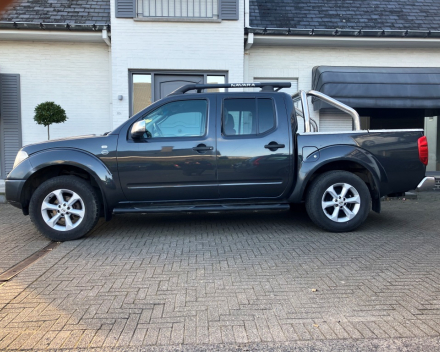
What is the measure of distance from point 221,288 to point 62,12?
8.72 m

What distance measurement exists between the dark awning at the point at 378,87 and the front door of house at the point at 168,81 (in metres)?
3.07

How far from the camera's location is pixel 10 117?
969cm

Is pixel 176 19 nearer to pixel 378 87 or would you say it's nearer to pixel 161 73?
pixel 161 73

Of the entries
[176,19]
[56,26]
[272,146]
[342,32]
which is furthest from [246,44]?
[272,146]

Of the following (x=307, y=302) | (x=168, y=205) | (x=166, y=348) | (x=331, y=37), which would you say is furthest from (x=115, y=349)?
(x=331, y=37)

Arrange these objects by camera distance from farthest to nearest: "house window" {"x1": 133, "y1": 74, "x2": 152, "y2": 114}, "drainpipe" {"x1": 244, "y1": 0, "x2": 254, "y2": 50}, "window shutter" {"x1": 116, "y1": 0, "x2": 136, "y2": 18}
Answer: "house window" {"x1": 133, "y1": 74, "x2": 152, "y2": 114}, "drainpipe" {"x1": 244, "y1": 0, "x2": 254, "y2": 50}, "window shutter" {"x1": 116, "y1": 0, "x2": 136, "y2": 18}

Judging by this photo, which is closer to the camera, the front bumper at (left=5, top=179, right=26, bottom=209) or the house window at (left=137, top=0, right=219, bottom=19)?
the front bumper at (left=5, top=179, right=26, bottom=209)

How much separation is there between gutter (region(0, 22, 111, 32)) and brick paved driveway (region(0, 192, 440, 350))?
17.5ft

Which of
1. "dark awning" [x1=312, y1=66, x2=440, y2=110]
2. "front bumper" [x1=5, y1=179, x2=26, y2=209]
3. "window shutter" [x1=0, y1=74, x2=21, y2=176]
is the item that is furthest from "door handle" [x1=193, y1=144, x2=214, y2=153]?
"window shutter" [x1=0, y1=74, x2=21, y2=176]

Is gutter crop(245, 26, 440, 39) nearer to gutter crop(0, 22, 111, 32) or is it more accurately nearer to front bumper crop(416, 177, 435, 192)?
gutter crop(0, 22, 111, 32)

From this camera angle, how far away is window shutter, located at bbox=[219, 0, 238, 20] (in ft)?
30.7

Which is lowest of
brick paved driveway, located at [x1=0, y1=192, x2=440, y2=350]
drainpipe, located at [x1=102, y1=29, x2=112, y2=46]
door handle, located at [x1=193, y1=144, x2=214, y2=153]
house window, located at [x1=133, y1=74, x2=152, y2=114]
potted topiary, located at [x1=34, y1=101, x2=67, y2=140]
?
brick paved driveway, located at [x1=0, y1=192, x2=440, y2=350]

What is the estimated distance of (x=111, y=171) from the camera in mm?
5168

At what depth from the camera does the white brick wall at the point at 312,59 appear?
33.3 ft
